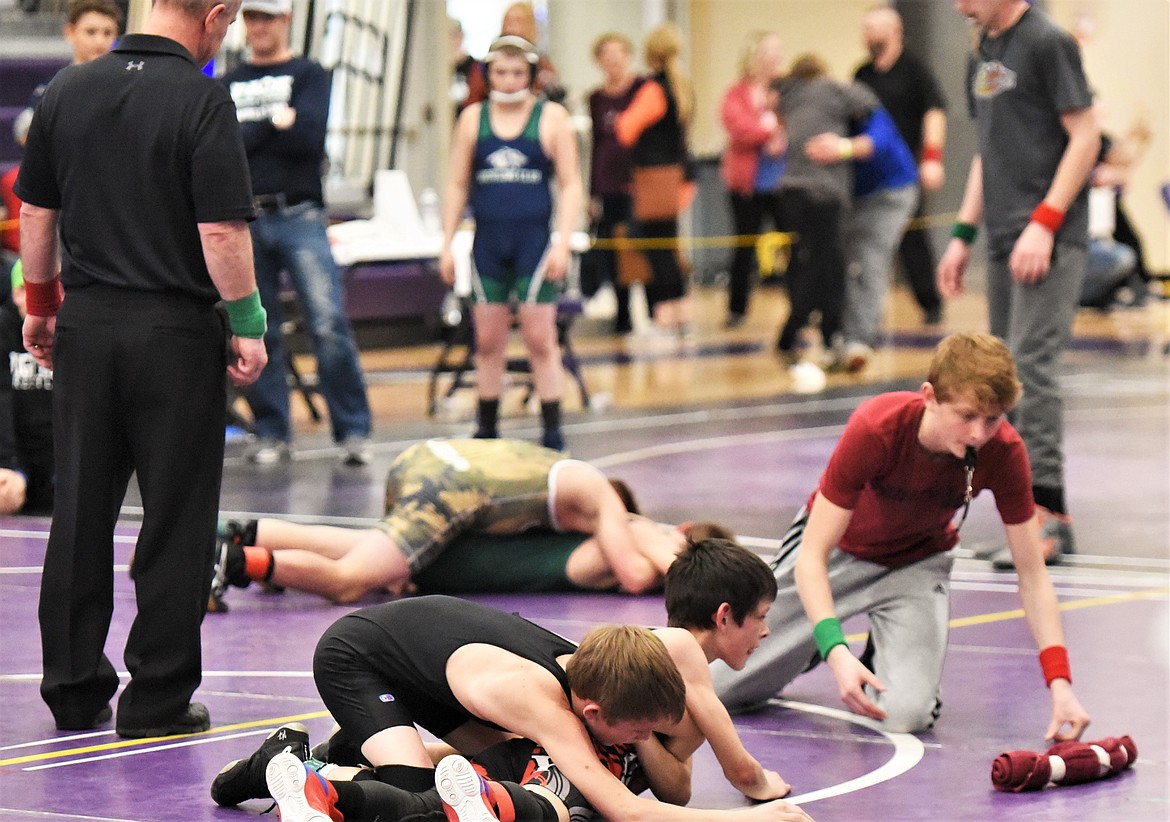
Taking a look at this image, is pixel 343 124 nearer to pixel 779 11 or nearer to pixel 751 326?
pixel 751 326

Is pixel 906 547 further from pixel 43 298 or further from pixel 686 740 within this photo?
pixel 43 298

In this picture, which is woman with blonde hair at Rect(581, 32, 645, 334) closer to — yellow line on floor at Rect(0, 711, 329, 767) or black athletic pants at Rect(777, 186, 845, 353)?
black athletic pants at Rect(777, 186, 845, 353)

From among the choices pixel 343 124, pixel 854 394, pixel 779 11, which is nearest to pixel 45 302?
pixel 854 394

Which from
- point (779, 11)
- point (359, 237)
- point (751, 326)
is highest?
point (779, 11)

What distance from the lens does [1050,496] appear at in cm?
612

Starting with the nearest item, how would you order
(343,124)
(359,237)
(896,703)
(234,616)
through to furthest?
(896,703)
(234,616)
(359,237)
(343,124)

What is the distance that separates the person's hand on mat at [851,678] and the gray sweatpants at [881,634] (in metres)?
0.31

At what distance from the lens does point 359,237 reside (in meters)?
11.8

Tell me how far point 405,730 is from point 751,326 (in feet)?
40.5

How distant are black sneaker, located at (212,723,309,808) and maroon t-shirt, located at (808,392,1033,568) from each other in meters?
1.43

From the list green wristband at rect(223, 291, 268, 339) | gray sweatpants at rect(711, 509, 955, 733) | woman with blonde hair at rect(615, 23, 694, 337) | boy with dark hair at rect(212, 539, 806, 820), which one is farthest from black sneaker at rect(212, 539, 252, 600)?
woman with blonde hair at rect(615, 23, 694, 337)

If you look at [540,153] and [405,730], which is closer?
[405,730]

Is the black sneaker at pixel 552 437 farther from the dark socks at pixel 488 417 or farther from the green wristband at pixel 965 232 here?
the green wristband at pixel 965 232

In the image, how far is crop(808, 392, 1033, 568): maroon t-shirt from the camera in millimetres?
4168
